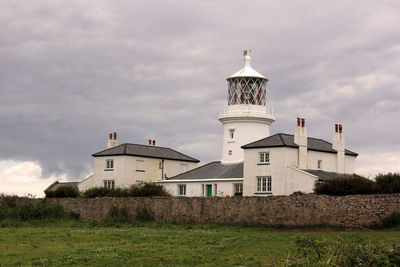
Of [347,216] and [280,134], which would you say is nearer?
[347,216]

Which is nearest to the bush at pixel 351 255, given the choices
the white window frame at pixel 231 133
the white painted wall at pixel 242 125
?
the white painted wall at pixel 242 125

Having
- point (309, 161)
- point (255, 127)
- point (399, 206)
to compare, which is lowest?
point (399, 206)

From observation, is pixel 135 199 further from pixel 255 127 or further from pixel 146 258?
pixel 255 127

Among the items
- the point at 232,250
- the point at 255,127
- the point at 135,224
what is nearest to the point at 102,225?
the point at 135,224

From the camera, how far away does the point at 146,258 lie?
53.3 feet

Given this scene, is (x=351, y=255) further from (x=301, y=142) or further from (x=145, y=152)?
(x=145, y=152)

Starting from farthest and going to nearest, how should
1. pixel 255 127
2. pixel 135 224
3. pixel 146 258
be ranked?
pixel 255 127 → pixel 135 224 → pixel 146 258

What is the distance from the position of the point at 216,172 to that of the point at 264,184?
6863 mm

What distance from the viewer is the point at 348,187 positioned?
29.6 meters

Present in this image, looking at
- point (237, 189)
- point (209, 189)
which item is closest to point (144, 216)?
point (237, 189)

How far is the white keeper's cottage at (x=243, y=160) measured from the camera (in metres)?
41.5

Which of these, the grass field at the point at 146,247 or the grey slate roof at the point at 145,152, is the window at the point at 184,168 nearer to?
the grey slate roof at the point at 145,152

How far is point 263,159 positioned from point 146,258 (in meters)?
26.8

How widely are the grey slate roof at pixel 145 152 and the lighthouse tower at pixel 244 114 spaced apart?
7.03 meters
